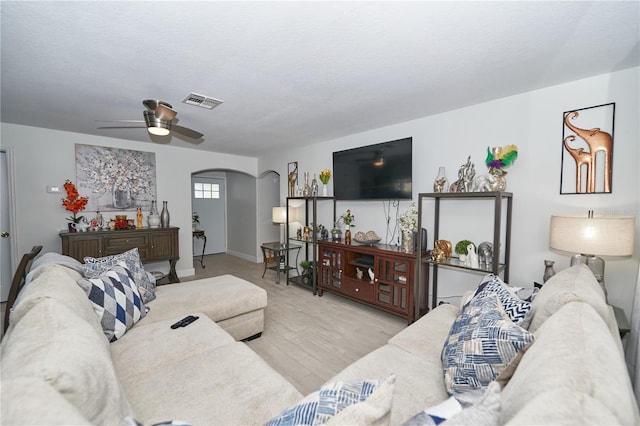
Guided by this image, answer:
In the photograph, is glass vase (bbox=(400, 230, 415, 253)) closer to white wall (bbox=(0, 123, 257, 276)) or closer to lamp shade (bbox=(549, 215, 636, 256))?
lamp shade (bbox=(549, 215, 636, 256))

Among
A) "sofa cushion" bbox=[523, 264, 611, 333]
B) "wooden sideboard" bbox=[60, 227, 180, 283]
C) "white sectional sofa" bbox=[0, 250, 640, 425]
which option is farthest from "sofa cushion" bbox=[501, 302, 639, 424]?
"wooden sideboard" bbox=[60, 227, 180, 283]

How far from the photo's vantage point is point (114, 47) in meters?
1.75

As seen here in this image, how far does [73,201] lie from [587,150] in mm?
6000

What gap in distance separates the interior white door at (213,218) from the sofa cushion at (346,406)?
6.95 m

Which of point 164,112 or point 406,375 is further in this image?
point 164,112

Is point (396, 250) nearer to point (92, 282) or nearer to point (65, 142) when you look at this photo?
point (92, 282)

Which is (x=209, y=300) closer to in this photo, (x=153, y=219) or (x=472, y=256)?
(x=472, y=256)

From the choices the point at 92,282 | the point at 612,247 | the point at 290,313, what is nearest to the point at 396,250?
the point at 290,313

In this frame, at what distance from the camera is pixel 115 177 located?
428 cm

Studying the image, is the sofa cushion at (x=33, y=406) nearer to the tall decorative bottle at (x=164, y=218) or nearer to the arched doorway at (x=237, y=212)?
the tall decorative bottle at (x=164, y=218)

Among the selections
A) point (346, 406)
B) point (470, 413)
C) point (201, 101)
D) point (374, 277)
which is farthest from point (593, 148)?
point (201, 101)

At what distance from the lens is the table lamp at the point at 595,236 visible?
1.72 m

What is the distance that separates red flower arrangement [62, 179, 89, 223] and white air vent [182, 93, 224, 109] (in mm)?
2608

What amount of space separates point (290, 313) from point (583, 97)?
3591 millimetres
